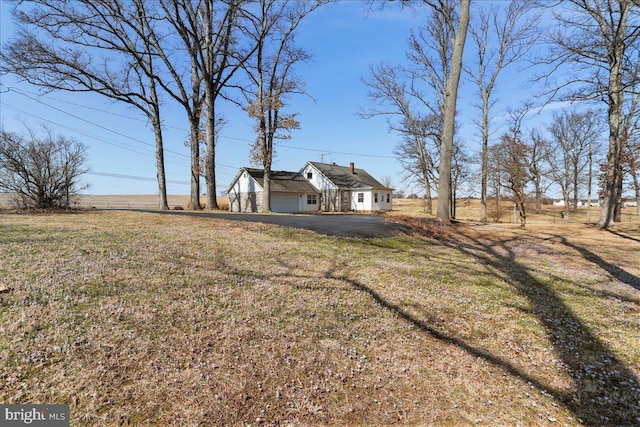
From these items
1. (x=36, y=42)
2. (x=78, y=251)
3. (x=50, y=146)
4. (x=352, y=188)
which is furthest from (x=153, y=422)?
(x=352, y=188)

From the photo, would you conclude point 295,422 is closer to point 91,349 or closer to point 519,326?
point 91,349

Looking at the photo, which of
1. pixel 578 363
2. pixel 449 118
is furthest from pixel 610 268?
pixel 449 118

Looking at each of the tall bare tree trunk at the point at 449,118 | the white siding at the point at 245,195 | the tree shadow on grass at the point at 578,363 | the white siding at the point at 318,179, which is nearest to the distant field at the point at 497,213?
the white siding at the point at 245,195

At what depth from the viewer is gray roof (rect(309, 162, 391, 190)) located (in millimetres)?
36688

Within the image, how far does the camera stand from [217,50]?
19.8m

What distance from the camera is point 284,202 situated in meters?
31.9

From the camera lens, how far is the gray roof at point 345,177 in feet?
120

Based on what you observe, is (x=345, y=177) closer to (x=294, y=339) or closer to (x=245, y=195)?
(x=245, y=195)

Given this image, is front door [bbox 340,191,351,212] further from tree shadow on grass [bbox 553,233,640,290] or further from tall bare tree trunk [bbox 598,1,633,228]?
tree shadow on grass [bbox 553,233,640,290]

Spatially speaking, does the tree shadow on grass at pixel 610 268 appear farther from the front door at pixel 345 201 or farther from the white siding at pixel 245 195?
the white siding at pixel 245 195

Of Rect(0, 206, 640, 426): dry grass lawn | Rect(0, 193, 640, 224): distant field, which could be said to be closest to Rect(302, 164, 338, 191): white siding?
Rect(0, 193, 640, 224): distant field

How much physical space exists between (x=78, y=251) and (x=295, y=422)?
214 inches

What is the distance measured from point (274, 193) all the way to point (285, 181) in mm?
3479

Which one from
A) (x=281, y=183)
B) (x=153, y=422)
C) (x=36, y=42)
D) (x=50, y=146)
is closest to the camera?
(x=153, y=422)
